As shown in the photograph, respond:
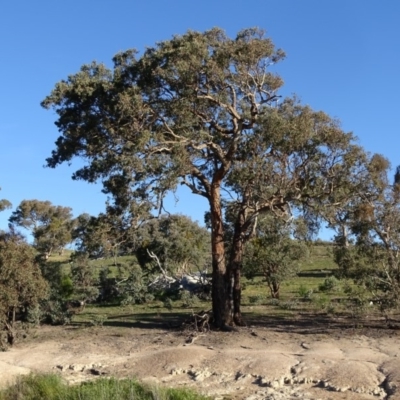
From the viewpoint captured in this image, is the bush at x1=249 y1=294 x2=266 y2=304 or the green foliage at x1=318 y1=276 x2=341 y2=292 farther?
the green foliage at x1=318 y1=276 x2=341 y2=292

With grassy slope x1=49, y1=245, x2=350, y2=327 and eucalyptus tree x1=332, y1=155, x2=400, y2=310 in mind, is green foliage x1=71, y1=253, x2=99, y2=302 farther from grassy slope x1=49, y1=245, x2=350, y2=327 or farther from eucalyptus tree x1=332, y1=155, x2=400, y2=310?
eucalyptus tree x1=332, y1=155, x2=400, y2=310

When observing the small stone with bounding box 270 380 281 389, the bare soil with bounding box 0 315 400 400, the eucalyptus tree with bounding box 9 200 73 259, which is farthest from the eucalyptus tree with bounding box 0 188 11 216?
the small stone with bounding box 270 380 281 389

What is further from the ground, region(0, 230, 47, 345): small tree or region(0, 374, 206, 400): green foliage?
region(0, 230, 47, 345): small tree

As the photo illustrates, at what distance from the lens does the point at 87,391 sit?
1148 centimetres

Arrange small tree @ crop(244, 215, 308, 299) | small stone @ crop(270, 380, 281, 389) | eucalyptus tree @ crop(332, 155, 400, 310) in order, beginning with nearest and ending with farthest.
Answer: small stone @ crop(270, 380, 281, 389)
eucalyptus tree @ crop(332, 155, 400, 310)
small tree @ crop(244, 215, 308, 299)

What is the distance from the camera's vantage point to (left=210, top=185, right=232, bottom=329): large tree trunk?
60.7 ft

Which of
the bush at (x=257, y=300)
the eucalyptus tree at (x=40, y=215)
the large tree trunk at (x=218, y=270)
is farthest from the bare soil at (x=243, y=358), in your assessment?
the eucalyptus tree at (x=40, y=215)

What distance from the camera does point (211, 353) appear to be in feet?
48.1

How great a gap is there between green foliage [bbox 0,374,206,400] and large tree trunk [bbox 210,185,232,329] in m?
6.47

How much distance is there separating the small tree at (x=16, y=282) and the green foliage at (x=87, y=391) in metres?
4.86

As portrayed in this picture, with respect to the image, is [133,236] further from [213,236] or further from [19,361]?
[19,361]

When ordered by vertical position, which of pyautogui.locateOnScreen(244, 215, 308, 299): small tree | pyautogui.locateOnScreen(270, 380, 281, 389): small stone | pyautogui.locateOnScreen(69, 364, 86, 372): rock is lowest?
pyautogui.locateOnScreen(270, 380, 281, 389): small stone

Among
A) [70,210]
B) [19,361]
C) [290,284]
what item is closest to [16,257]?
[19,361]

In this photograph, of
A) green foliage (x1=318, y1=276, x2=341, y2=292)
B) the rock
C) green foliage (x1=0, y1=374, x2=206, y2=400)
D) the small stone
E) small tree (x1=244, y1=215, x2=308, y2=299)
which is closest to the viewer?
green foliage (x1=0, y1=374, x2=206, y2=400)
